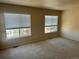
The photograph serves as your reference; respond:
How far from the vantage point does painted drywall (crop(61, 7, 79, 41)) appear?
5350 millimetres

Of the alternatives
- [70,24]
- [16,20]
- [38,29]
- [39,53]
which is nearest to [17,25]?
[16,20]

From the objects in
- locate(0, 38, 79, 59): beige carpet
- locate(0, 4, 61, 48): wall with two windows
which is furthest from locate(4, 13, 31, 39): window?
locate(0, 38, 79, 59): beige carpet

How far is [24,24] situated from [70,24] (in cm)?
312

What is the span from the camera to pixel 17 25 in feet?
14.6

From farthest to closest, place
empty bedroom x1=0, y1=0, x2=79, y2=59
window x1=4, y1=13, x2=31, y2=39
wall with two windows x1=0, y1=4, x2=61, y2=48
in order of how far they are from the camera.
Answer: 1. window x1=4, y1=13, x2=31, y2=39
2. wall with two windows x1=0, y1=4, x2=61, y2=48
3. empty bedroom x1=0, y1=0, x2=79, y2=59

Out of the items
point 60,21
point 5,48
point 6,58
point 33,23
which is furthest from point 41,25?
point 6,58

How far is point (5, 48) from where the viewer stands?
4035 millimetres

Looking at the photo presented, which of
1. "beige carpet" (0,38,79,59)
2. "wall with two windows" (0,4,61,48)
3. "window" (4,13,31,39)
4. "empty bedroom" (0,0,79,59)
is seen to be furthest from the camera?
"window" (4,13,31,39)

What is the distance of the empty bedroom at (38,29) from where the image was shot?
3517mm

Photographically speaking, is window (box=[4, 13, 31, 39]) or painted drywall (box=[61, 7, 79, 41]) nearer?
window (box=[4, 13, 31, 39])

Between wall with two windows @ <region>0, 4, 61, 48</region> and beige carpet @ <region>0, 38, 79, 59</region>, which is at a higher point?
wall with two windows @ <region>0, 4, 61, 48</region>

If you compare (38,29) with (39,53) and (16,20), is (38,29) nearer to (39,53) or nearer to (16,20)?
(16,20)

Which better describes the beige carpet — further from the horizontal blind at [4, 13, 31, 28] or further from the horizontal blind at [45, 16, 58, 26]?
the horizontal blind at [45, 16, 58, 26]

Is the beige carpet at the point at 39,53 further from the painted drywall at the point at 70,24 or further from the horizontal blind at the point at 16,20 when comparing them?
the painted drywall at the point at 70,24
